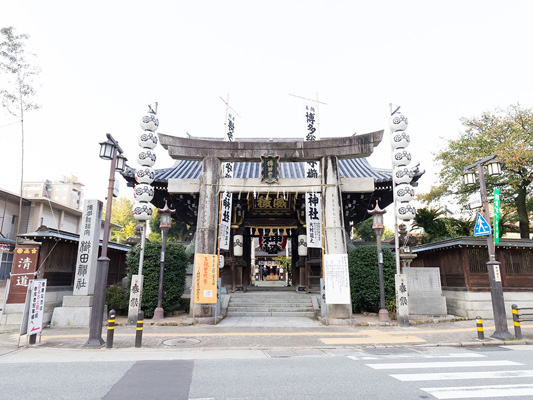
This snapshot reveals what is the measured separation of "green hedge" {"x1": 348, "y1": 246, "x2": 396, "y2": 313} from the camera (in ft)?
47.5

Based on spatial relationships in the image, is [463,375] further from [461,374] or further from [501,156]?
[501,156]

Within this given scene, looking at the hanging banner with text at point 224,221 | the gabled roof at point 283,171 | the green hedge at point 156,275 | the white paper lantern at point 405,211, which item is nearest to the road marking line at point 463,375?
the white paper lantern at point 405,211

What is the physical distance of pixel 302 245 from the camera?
799 inches

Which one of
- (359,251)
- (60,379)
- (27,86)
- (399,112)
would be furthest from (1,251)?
(399,112)

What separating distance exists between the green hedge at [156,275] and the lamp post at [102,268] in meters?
4.48

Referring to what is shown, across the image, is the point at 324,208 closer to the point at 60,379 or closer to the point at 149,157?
the point at 149,157

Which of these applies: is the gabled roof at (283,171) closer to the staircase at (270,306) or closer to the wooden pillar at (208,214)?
the wooden pillar at (208,214)

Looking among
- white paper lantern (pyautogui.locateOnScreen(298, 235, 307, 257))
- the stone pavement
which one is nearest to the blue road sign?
the stone pavement

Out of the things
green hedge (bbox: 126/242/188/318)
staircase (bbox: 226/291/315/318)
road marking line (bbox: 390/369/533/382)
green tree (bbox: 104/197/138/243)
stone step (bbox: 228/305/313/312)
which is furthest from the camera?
green tree (bbox: 104/197/138/243)

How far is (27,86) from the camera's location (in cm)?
1806

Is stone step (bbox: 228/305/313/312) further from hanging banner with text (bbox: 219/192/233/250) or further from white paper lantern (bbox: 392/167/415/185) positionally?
white paper lantern (bbox: 392/167/415/185)

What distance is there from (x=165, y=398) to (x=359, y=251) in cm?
1174

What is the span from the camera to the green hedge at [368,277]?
47.5 feet

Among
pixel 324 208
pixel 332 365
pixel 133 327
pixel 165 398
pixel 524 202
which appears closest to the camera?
pixel 165 398
